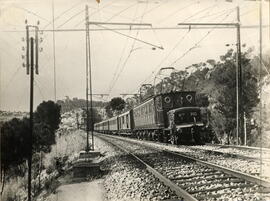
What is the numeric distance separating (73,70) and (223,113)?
714cm

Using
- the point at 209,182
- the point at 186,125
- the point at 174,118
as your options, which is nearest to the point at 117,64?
the point at 209,182

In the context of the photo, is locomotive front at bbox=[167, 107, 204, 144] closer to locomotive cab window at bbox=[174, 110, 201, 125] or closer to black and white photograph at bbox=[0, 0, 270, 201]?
locomotive cab window at bbox=[174, 110, 201, 125]

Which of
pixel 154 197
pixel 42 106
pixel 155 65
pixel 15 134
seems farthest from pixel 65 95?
pixel 154 197

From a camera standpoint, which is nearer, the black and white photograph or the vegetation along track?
the vegetation along track

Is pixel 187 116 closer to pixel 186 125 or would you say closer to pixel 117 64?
pixel 186 125

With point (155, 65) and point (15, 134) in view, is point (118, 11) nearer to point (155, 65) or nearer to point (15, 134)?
point (155, 65)

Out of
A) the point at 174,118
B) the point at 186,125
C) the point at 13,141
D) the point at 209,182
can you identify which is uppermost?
the point at 174,118

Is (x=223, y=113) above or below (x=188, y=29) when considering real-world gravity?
below

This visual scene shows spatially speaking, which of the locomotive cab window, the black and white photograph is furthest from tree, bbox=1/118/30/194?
the locomotive cab window

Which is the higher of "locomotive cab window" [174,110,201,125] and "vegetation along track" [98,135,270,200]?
"locomotive cab window" [174,110,201,125]

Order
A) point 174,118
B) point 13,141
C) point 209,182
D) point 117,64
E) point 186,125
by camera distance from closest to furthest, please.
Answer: point 209,182 → point 117,64 → point 13,141 → point 186,125 → point 174,118

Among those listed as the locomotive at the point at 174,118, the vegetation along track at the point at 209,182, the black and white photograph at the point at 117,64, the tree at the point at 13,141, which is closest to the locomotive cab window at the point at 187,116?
the locomotive at the point at 174,118

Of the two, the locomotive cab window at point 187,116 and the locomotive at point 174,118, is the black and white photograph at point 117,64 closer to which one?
the locomotive at point 174,118

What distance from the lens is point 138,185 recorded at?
5879 mm
